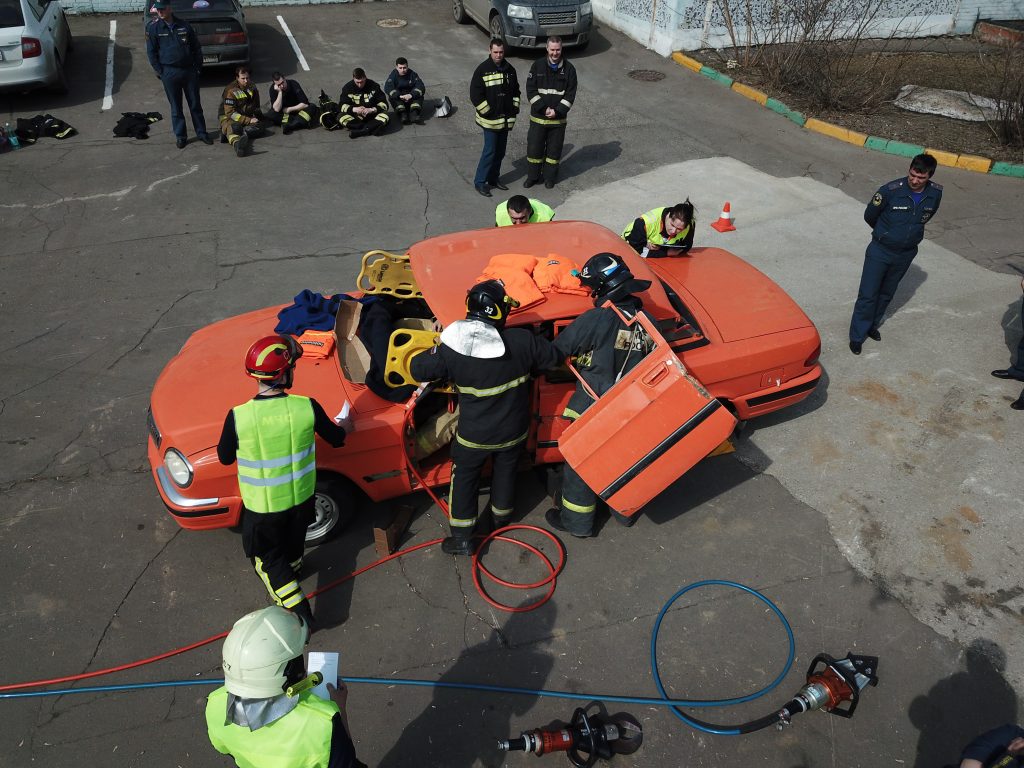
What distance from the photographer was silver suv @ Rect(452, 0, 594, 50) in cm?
1327

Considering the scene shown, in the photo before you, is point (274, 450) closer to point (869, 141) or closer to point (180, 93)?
point (180, 93)

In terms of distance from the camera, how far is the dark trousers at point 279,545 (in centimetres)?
399

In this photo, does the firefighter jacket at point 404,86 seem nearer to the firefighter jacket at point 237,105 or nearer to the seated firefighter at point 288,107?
the seated firefighter at point 288,107

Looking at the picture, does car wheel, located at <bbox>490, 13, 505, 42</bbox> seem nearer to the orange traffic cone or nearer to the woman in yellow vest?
the orange traffic cone

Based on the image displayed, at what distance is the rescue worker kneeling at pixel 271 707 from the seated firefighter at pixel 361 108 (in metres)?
9.65

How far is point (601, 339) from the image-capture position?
14.6 feet

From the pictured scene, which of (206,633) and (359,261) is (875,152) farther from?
(206,633)

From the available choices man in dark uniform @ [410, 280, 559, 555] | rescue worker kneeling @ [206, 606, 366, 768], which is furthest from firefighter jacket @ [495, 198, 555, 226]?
rescue worker kneeling @ [206, 606, 366, 768]

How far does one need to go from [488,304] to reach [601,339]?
2.42ft

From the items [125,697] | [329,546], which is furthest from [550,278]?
[125,697]

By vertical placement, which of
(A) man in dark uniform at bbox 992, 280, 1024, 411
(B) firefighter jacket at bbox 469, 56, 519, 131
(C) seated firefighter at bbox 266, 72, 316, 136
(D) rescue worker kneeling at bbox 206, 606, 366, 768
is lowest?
(C) seated firefighter at bbox 266, 72, 316, 136

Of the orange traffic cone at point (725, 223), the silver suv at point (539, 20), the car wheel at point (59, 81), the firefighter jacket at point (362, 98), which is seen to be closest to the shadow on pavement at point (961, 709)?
the orange traffic cone at point (725, 223)

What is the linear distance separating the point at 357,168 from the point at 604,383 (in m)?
6.75

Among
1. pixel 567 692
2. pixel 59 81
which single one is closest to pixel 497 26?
pixel 59 81
